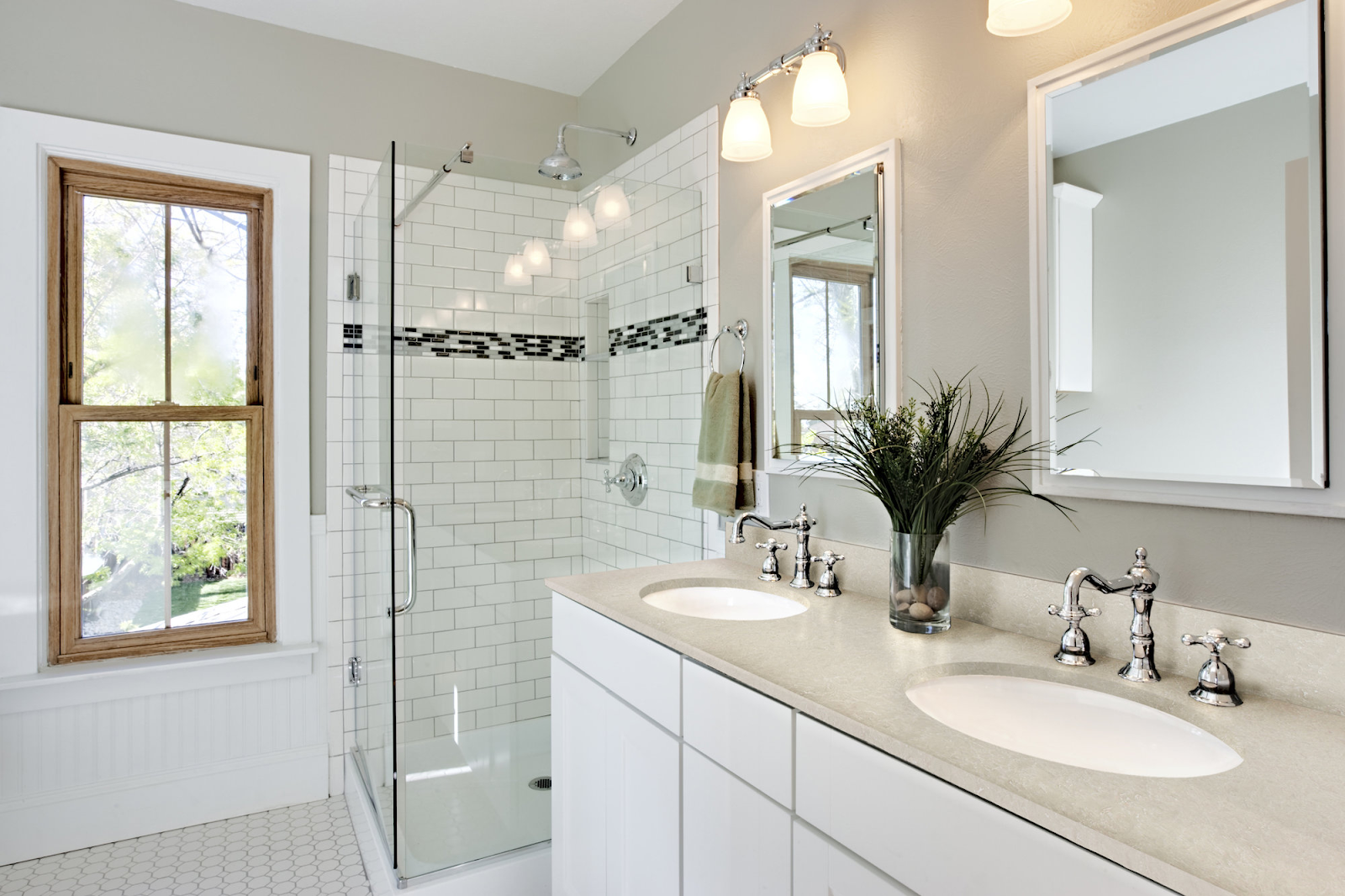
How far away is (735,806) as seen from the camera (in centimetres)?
125

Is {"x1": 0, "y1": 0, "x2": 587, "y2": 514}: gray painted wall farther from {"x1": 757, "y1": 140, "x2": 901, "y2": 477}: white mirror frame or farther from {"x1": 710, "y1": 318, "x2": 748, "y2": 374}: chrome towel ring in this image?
{"x1": 757, "y1": 140, "x2": 901, "y2": 477}: white mirror frame

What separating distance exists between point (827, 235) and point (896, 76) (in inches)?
15.1

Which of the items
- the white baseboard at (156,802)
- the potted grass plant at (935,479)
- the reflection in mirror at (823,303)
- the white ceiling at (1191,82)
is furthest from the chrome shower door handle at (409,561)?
Result: the white ceiling at (1191,82)

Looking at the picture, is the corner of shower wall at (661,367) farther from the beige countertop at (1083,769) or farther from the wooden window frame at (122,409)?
the wooden window frame at (122,409)

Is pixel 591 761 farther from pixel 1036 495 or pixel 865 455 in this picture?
pixel 1036 495

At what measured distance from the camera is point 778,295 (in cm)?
208

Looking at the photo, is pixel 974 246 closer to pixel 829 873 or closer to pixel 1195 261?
pixel 1195 261

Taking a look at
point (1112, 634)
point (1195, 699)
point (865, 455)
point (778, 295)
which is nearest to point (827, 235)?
point (778, 295)

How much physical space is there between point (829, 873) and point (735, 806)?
A: 23 cm

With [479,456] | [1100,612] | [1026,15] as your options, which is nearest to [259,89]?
[479,456]

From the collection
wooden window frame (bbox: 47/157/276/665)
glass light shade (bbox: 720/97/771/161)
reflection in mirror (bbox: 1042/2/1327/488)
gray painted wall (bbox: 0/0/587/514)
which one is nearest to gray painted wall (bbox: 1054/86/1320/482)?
reflection in mirror (bbox: 1042/2/1327/488)

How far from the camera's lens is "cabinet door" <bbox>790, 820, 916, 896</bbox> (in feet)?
3.19

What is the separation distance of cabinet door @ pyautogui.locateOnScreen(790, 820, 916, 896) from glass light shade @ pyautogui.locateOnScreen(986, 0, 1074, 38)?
1.37 m

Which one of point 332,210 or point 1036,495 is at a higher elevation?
point 332,210
